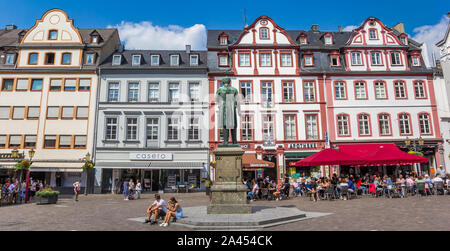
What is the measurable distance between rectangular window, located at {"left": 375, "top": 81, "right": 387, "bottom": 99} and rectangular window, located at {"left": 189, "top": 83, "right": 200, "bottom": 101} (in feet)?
56.4

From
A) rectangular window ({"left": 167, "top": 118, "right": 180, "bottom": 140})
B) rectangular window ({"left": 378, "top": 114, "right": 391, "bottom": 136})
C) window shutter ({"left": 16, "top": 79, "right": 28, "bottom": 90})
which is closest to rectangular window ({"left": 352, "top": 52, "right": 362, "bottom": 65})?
rectangular window ({"left": 378, "top": 114, "right": 391, "bottom": 136})

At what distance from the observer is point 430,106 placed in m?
27.8

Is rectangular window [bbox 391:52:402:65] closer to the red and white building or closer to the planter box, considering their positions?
the red and white building

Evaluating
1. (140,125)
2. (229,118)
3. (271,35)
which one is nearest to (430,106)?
(271,35)

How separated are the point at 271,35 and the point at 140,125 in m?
15.6

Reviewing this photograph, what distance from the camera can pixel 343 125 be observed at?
27.3 metres

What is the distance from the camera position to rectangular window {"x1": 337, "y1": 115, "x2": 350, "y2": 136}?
89.1 ft

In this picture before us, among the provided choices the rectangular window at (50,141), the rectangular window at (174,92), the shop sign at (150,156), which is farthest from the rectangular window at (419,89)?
the rectangular window at (50,141)

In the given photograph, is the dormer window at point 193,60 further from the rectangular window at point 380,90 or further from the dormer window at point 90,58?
the rectangular window at point 380,90

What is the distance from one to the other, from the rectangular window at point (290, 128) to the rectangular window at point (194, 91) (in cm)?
869

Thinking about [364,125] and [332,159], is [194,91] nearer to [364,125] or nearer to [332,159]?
[332,159]

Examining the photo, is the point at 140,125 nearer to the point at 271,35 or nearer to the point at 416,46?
the point at 271,35

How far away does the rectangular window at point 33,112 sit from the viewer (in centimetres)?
2753

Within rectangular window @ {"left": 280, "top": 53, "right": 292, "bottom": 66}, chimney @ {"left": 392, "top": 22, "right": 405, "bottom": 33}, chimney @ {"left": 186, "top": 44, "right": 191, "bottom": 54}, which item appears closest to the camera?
rectangular window @ {"left": 280, "top": 53, "right": 292, "bottom": 66}
